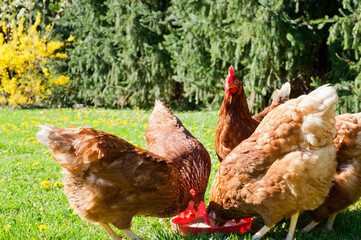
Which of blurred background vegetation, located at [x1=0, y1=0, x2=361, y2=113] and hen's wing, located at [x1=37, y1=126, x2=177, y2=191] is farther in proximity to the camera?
blurred background vegetation, located at [x1=0, y1=0, x2=361, y2=113]

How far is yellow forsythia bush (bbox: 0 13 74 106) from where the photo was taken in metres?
12.5

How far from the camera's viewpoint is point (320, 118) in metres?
2.54

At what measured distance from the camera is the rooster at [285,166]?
2.57 metres

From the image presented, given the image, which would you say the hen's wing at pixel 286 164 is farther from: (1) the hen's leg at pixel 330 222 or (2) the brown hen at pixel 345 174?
(1) the hen's leg at pixel 330 222

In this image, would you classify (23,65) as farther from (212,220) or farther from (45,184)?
(212,220)

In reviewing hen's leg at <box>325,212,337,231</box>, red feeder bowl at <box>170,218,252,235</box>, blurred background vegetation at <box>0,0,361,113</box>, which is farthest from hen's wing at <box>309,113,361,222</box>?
blurred background vegetation at <box>0,0,361,113</box>

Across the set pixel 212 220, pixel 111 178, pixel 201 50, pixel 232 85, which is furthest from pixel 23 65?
pixel 212 220

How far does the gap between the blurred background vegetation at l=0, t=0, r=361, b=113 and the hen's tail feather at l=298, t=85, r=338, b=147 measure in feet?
16.9

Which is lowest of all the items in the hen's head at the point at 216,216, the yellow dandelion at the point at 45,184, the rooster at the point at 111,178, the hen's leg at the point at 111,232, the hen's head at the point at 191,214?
the yellow dandelion at the point at 45,184

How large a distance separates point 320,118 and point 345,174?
66 cm

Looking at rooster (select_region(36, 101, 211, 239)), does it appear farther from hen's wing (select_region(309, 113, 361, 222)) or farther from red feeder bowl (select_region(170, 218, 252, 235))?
hen's wing (select_region(309, 113, 361, 222))

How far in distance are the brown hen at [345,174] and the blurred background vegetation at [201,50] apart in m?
4.73

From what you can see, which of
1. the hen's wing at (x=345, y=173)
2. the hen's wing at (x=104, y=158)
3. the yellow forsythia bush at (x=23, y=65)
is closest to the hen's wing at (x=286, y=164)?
the hen's wing at (x=345, y=173)

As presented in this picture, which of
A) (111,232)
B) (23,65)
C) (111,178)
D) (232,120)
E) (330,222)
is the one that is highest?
(232,120)
